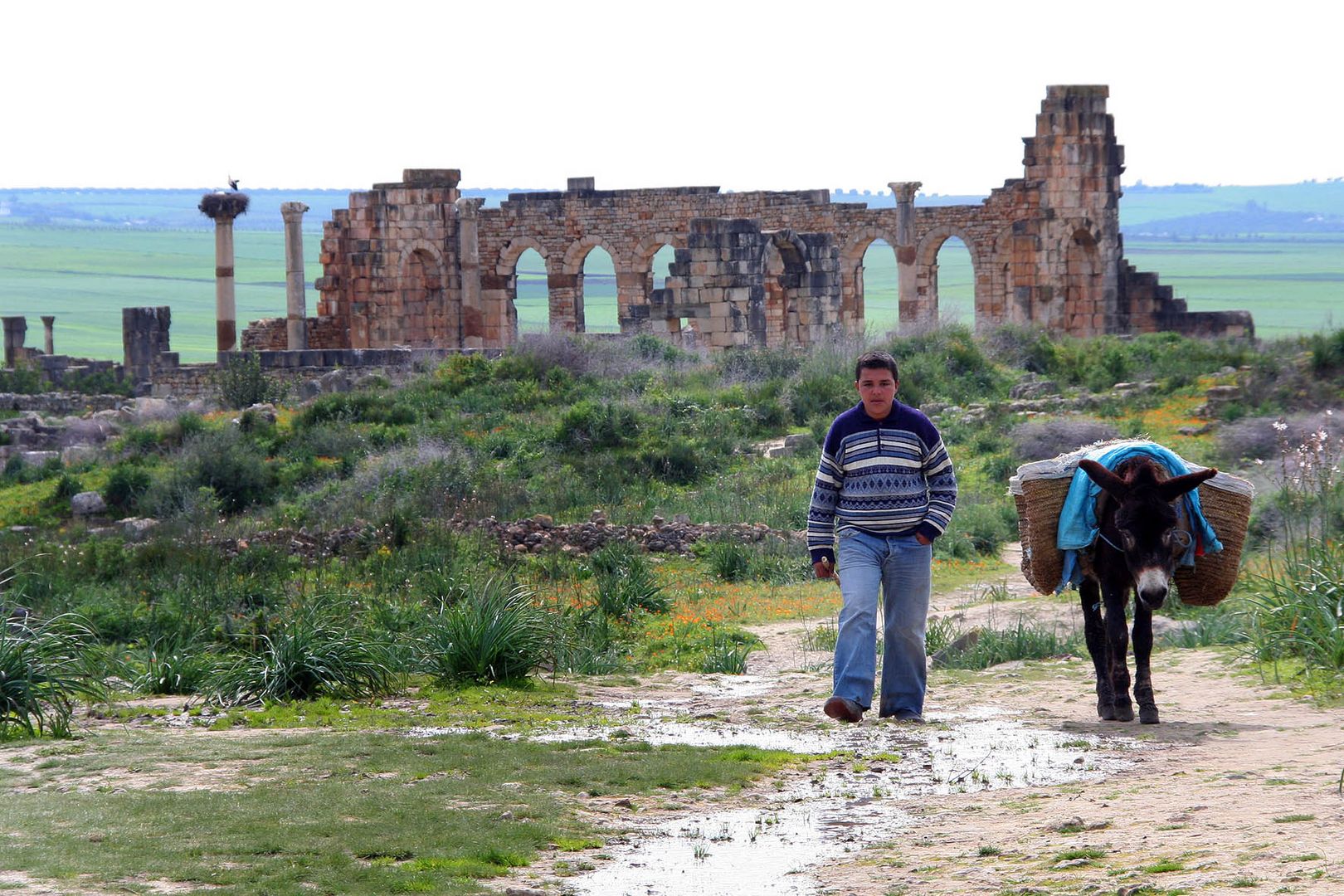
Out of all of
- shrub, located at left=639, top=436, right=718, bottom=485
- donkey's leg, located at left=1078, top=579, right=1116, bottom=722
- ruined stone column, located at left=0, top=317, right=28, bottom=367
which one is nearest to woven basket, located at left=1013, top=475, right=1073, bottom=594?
donkey's leg, located at left=1078, top=579, right=1116, bottom=722

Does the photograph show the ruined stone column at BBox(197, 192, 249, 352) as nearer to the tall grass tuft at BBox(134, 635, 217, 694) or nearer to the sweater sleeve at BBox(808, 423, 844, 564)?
the tall grass tuft at BBox(134, 635, 217, 694)

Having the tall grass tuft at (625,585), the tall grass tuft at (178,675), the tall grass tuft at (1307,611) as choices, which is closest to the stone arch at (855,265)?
the tall grass tuft at (625,585)

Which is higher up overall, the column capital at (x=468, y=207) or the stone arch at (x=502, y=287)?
the column capital at (x=468, y=207)

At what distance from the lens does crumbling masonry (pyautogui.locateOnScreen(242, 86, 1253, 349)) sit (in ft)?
108

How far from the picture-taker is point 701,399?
23.5 metres

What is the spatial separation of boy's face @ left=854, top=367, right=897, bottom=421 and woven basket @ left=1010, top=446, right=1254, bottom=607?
831 mm

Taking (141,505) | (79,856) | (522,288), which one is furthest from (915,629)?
(522,288)

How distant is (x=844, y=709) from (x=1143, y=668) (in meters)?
1.39

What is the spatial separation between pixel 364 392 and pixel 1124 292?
1619 centimetres

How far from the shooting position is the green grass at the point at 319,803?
18.9ft

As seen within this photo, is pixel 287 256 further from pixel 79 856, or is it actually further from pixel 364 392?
pixel 79 856

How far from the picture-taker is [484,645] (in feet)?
31.2

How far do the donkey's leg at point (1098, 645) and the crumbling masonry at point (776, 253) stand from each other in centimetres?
2104

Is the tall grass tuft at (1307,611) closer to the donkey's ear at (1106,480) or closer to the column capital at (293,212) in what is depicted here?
the donkey's ear at (1106,480)
